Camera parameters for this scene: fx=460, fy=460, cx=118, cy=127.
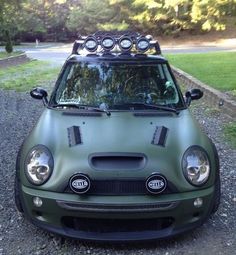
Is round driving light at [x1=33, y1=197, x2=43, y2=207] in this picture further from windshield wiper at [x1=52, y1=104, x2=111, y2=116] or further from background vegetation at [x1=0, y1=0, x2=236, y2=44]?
background vegetation at [x1=0, y1=0, x2=236, y2=44]

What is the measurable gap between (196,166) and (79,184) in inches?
38.1

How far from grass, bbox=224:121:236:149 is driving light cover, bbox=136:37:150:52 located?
2400 millimetres

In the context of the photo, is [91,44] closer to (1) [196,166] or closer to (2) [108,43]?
(2) [108,43]

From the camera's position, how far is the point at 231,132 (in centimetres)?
757

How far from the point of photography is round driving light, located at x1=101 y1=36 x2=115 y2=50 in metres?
5.20

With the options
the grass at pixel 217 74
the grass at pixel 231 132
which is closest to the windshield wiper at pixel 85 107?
the grass at pixel 231 132

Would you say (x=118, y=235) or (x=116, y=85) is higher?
(x=116, y=85)

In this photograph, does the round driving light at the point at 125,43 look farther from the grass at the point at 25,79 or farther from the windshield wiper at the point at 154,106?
the grass at the point at 25,79

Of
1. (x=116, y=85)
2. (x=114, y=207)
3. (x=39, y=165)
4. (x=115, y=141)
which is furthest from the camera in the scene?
(x=116, y=85)

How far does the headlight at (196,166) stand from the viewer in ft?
12.2

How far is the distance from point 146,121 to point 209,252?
4.26ft

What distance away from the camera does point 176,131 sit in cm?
412

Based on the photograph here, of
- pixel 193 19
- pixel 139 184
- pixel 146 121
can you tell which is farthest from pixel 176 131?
pixel 193 19

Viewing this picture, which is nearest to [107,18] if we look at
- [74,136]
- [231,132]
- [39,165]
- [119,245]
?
[231,132]
